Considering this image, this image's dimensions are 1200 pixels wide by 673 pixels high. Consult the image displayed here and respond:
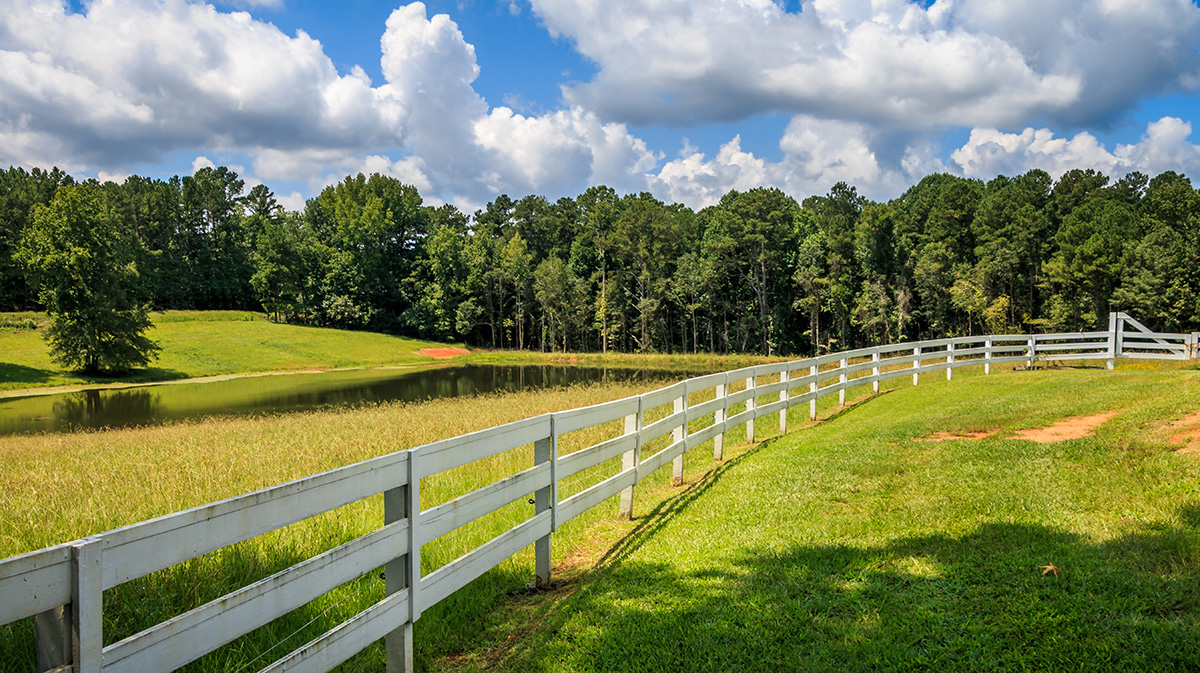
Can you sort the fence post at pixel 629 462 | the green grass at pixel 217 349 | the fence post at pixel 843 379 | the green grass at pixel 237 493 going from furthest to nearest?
1. the green grass at pixel 217 349
2. the fence post at pixel 843 379
3. the fence post at pixel 629 462
4. the green grass at pixel 237 493

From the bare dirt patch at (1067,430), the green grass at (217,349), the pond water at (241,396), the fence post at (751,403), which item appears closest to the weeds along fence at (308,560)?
the fence post at (751,403)

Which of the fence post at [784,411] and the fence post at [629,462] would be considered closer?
the fence post at [629,462]

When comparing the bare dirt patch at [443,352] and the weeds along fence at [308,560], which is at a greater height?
the weeds along fence at [308,560]

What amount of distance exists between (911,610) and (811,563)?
99 centimetres

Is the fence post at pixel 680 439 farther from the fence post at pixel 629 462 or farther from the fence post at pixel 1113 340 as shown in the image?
the fence post at pixel 1113 340

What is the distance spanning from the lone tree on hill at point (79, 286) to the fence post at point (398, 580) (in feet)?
165

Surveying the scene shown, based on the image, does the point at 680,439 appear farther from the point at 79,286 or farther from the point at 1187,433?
the point at 79,286

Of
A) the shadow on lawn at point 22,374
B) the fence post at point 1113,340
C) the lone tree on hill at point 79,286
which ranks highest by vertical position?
the lone tree on hill at point 79,286

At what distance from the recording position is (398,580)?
3775 millimetres

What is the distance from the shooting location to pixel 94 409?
30156 millimetres

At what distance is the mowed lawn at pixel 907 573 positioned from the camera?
3697mm

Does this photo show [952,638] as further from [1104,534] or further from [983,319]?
[983,319]

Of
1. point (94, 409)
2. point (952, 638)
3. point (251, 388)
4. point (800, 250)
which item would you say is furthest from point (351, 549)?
point (800, 250)

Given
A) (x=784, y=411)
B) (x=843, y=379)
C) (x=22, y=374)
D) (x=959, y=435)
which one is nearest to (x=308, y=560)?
(x=959, y=435)
